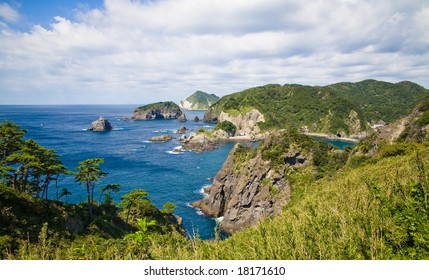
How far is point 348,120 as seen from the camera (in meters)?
190

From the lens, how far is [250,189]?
5691 cm

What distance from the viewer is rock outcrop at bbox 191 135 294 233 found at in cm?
5344

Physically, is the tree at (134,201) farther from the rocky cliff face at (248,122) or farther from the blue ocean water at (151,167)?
the rocky cliff face at (248,122)

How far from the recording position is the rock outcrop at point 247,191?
53438 millimetres

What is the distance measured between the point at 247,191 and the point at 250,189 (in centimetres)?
80

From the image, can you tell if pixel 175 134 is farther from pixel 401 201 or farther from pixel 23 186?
pixel 401 201

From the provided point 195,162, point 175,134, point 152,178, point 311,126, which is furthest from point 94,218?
point 311,126

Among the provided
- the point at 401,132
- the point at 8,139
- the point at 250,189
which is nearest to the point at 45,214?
the point at 8,139

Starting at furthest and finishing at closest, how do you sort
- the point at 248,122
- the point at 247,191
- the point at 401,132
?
the point at 248,122 → the point at 247,191 → the point at 401,132

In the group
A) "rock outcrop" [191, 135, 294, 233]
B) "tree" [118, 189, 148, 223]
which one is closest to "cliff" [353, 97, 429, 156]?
"rock outcrop" [191, 135, 294, 233]

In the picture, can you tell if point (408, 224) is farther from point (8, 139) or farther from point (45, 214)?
point (8, 139)

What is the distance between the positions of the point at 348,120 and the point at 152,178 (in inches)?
6334

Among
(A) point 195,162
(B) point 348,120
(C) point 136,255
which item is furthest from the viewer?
(B) point 348,120

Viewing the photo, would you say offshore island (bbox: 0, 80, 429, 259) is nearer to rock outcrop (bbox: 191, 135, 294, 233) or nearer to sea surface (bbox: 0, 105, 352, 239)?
rock outcrop (bbox: 191, 135, 294, 233)
